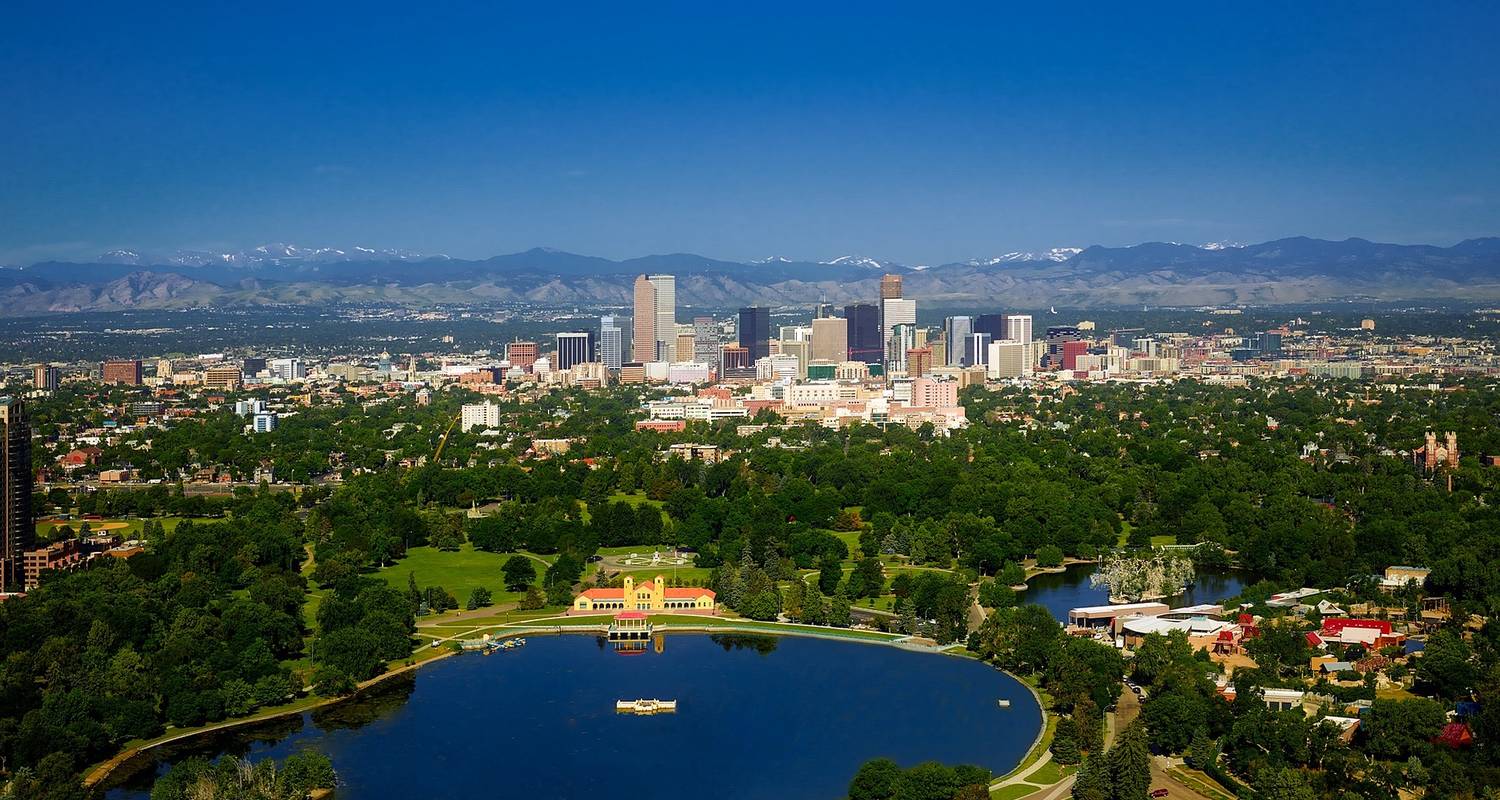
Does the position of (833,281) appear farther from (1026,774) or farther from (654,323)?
(1026,774)

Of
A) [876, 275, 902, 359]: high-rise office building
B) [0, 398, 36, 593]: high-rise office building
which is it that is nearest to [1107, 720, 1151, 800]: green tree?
[0, 398, 36, 593]: high-rise office building

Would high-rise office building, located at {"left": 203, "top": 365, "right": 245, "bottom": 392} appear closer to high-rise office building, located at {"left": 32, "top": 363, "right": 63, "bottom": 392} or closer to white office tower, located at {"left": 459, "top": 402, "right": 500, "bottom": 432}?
high-rise office building, located at {"left": 32, "top": 363, "right": 63, "bottom": 392}

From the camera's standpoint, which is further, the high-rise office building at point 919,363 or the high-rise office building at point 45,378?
the high-rise office building at point 919,363

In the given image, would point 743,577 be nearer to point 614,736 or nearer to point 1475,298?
point 614,736

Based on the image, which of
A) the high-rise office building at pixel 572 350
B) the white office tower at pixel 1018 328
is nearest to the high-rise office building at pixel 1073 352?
the white office tower at pixel 1018 328

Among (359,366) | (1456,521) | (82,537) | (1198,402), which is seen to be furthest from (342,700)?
(359,366)

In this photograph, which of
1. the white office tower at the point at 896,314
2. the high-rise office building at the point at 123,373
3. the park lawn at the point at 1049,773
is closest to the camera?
the park lawn at the point at 1049,773

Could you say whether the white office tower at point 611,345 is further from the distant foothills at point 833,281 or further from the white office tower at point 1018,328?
the distant foothills at point 833,281
